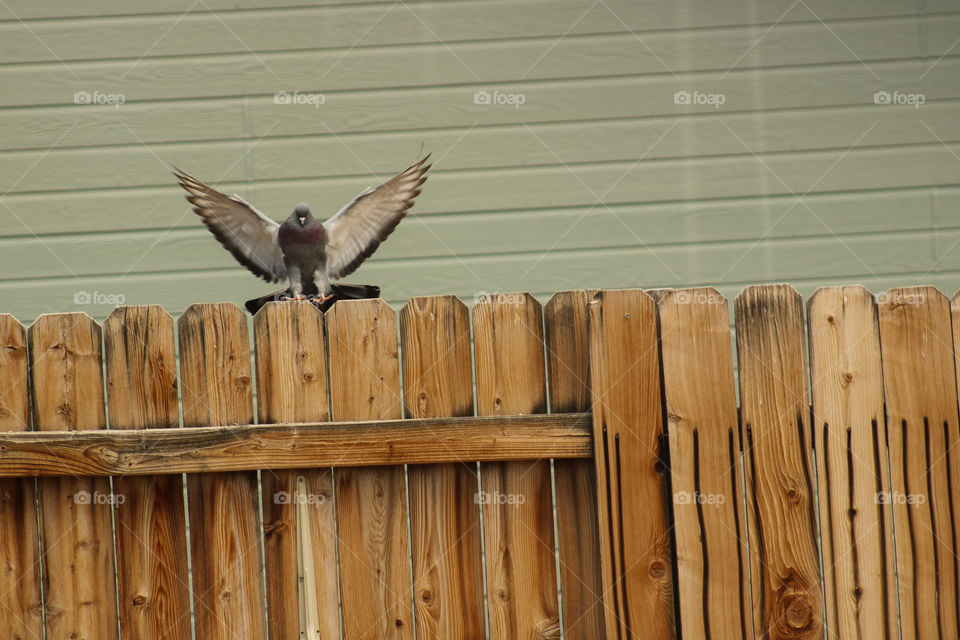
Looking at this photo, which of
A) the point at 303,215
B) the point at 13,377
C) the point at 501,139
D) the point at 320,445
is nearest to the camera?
the point at 320,445

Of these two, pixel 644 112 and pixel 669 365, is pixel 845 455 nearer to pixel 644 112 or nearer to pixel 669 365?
pixel 669 365

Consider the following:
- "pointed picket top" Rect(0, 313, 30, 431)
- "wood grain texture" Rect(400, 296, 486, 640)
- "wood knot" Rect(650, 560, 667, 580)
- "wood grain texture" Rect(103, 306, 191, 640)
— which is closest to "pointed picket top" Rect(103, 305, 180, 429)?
"wood grain texture" Rect(103, 306, 191, 640)

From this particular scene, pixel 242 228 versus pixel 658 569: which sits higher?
pixel 242 228

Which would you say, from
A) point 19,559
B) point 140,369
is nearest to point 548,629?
point 140,369

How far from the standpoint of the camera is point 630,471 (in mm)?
2004

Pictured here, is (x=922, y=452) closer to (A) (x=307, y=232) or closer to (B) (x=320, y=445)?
(B) (x=320, y=445)

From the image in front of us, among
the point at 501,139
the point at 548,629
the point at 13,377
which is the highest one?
the point at 501,139

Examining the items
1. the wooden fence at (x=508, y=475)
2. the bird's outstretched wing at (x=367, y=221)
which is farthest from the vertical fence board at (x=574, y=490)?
the bird's outstretched wing at (x=367, y=221)

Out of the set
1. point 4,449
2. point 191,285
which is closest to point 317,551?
point 4,449

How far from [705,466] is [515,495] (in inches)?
18.9

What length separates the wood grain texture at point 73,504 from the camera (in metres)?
2.05

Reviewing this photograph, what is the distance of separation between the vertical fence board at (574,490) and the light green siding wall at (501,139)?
167 cm

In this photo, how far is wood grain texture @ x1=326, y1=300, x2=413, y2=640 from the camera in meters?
2.03

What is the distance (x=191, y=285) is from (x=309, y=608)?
81.2 inches
